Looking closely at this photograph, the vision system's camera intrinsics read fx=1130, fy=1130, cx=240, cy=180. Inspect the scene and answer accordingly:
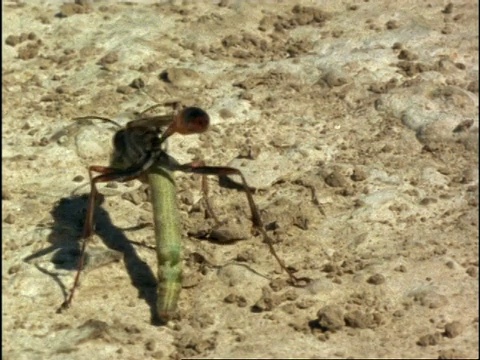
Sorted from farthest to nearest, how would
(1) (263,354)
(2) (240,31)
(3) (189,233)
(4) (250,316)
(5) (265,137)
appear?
(2) (240,31) → (5) (265,137) → (3) (189,233) → (4) (250,316) → (1) (263,354)

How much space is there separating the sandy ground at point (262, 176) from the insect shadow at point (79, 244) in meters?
0.01

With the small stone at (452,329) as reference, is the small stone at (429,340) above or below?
below

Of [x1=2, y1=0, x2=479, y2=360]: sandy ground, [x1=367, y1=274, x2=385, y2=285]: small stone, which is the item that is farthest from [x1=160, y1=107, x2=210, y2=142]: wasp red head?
[x1=367, y1=274, x2=385, y2=285]: small stone

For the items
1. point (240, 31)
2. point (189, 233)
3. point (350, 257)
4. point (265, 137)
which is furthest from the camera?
point (240, 31)

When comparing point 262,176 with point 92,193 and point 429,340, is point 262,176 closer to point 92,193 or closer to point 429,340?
point 92,193

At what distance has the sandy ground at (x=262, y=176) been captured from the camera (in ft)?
15.7

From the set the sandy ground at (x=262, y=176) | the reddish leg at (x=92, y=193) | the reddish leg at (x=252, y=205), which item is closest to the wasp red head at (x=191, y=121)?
the reddish leg at (x=252, y=205)

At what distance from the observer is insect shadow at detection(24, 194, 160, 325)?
5172mm

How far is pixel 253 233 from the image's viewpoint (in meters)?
5.46

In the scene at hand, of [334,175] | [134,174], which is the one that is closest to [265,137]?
[334,175]

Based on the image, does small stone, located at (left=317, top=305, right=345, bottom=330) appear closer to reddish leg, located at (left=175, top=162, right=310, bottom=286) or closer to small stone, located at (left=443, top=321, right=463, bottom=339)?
reddish leg, located at (left=175, top=162, right=310, bottom=286)

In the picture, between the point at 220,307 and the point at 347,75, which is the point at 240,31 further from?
the point at 220,307

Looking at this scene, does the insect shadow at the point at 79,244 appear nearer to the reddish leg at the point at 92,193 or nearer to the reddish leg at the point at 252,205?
the reddish leg at the point at 92,193

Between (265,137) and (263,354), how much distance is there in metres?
1.88
